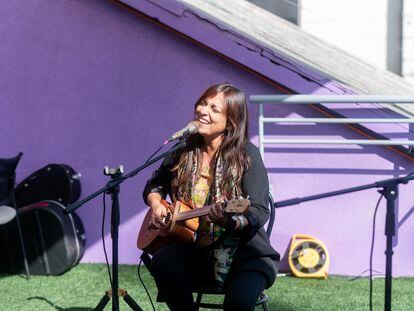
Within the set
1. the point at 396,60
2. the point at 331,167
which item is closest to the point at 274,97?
the point at 331,167

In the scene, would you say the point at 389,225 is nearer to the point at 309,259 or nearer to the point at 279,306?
the point at 279,306

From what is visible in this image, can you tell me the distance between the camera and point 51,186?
229 inches

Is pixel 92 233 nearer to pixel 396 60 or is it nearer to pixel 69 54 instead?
pixel 69 54

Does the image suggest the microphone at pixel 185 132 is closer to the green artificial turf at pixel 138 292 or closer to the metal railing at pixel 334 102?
the green artificial turf at pixel 138 292

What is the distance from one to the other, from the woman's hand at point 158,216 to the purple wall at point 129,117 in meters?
1.96

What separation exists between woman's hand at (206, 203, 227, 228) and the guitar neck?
0.03m

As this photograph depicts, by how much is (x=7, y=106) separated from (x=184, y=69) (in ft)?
4.33

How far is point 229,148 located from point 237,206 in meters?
0.51

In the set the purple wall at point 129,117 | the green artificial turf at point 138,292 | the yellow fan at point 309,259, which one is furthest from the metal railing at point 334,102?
the green artificial turf at point 138,292

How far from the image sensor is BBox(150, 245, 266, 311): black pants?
3.63m

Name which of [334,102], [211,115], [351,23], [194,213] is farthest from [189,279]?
[351,23]

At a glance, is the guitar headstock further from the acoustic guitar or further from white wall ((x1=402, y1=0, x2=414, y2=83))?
white wall ((x1=402, y1=0, x2=414, y2=83))

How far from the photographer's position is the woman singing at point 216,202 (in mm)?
3732

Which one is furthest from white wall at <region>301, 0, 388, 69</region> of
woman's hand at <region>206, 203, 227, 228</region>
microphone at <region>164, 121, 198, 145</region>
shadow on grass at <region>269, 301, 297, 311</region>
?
woman's hand at <region>206, 203, 227, 228</region>
